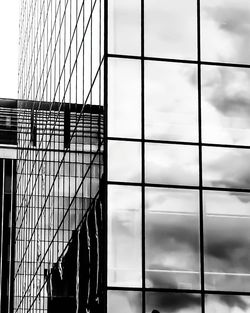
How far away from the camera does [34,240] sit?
53.1 meters

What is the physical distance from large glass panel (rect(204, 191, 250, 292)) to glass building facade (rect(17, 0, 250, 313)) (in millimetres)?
30

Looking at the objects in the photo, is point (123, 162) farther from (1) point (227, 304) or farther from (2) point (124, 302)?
(1) point (227, 304)

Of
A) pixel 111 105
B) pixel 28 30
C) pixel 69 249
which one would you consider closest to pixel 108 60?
pixel 111 105

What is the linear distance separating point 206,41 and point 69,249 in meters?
9.28

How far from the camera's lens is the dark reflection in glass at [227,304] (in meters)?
31.9

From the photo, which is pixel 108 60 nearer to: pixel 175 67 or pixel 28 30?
pixel 175 67

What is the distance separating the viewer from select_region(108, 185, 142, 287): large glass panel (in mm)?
31031

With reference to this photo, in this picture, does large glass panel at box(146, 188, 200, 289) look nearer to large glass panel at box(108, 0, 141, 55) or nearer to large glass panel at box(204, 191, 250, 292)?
large glass panel at box(204, 191, 250, 292)

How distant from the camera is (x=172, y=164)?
1296 inches

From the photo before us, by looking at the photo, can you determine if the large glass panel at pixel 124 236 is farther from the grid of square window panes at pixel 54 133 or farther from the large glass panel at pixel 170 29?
the large glass panel at pixel 170 29

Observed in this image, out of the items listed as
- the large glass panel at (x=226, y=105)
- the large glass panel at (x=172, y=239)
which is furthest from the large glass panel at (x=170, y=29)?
the large glass panel at (x=172, y=239)

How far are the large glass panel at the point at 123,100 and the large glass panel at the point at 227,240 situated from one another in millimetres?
3102

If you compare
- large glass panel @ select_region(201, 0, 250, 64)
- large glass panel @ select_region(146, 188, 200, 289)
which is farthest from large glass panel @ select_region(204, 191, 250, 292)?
large glass panel @ select_region(201, 0, 250, 64)

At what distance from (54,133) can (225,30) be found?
43.2ft
